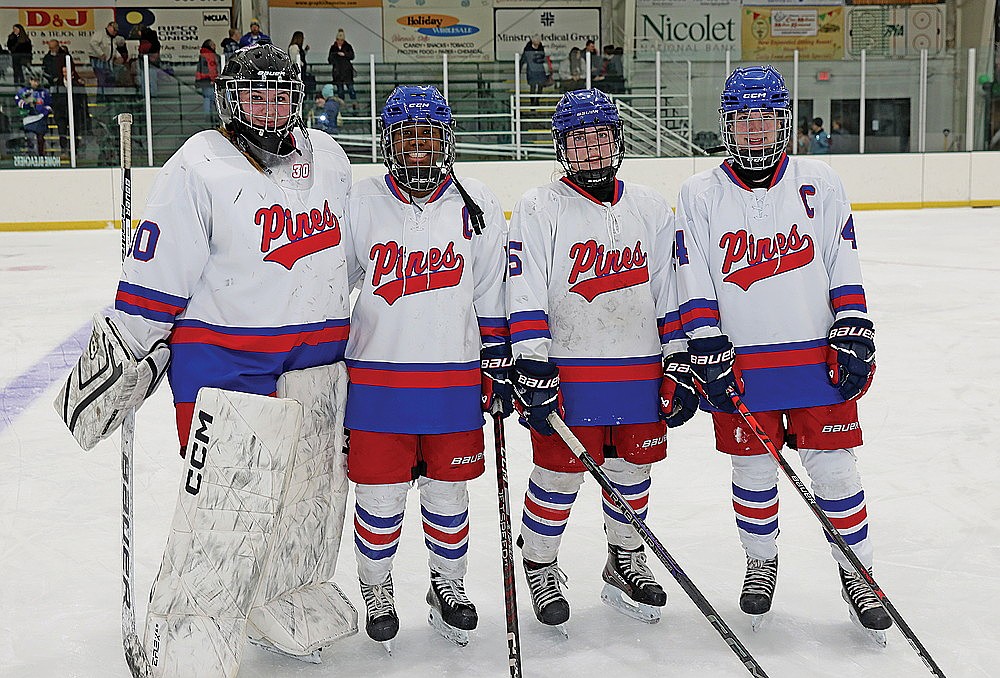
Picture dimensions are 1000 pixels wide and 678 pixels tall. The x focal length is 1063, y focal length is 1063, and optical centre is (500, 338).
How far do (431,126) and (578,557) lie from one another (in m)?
1.06

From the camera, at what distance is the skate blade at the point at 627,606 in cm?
209

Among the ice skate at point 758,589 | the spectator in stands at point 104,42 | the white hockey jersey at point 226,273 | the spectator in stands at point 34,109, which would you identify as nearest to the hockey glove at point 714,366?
the ice skate at point 758,589

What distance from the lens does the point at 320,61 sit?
9828 mm

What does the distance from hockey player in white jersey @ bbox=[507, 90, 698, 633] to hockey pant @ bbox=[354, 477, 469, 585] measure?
0.19 metres

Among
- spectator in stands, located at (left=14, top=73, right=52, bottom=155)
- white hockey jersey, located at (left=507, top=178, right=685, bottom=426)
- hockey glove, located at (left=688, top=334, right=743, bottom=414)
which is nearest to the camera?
hockey glove, located at (left=688, top=334, right=743, bottom=414)

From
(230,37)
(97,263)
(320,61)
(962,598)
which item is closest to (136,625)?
(962,598)

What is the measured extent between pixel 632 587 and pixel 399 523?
49 cm

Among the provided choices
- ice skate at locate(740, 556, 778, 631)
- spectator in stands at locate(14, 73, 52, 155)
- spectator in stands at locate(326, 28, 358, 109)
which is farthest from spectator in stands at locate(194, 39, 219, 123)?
ice skate at locate(740, 556, 778, 631)

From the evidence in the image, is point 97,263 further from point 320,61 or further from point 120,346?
point 120,346

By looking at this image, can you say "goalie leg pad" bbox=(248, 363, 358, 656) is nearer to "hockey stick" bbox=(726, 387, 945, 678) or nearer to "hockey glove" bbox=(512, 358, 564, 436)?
"hockey glove" bbox=(512, 358, 564, 436)

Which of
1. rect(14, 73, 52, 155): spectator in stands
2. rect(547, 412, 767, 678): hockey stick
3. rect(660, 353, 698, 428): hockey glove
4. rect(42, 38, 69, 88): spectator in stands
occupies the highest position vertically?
rect(42, 38, 69, 88): spectator in stands

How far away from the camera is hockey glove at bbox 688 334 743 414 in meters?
1.94

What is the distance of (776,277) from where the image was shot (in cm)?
200

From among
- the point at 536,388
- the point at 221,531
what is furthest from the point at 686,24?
the point at 221,531
